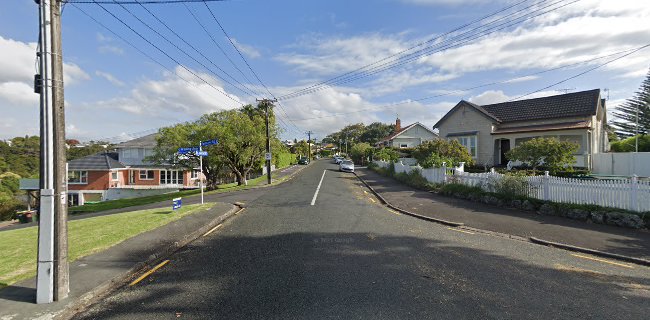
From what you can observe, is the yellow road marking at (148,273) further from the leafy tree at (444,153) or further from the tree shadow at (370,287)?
the leafy tree at (444,153)

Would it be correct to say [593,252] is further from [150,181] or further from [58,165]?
[150,181]

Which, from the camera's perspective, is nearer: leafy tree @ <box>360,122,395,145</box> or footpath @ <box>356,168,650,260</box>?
footpath @ <box>356,168,650,260</box>

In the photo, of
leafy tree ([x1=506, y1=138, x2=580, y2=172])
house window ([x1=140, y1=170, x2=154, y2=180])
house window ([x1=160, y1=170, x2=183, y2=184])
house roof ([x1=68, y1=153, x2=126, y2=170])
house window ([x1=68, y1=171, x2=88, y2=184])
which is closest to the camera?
leafy tree ([x1=506, y1=138, x2=580, y2=172])

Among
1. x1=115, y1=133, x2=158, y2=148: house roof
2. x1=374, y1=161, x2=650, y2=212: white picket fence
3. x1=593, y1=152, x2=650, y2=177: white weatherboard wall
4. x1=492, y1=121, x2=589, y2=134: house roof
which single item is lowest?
x1=374, y1=161, x2=650, y2=212: white picket fence

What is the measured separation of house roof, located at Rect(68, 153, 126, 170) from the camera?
4044 centimetres

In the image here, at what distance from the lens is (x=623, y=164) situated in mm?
21516

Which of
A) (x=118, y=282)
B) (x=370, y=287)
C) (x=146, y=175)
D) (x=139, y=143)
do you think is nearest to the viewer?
(x=370, y=287)

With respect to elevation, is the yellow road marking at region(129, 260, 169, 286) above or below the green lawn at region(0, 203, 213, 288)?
below

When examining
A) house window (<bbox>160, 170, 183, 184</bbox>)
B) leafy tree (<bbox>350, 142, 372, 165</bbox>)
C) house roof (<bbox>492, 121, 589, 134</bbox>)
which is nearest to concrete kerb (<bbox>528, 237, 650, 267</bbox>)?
house roof (<bbox>492, 121, 589, 134</bbox>)

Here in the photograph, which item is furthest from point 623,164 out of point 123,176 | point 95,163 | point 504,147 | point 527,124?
point 95,163

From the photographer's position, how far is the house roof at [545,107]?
24189mm

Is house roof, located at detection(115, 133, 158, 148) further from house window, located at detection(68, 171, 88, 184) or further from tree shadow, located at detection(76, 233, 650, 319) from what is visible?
tree shadow, located at detection(76, 233, 650, 319)

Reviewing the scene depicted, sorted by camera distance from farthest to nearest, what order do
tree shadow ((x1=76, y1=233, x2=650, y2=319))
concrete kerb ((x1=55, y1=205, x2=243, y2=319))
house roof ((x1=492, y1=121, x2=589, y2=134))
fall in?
house roof ((x1=492, y1=121, x2=589, y2=134)), concrete kerb ((x1=55, y1=205, x2=243, y2=319)), tree shadow ((x1=76, y1=233, x2=650, y2=319))

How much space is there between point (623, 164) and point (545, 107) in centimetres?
694
